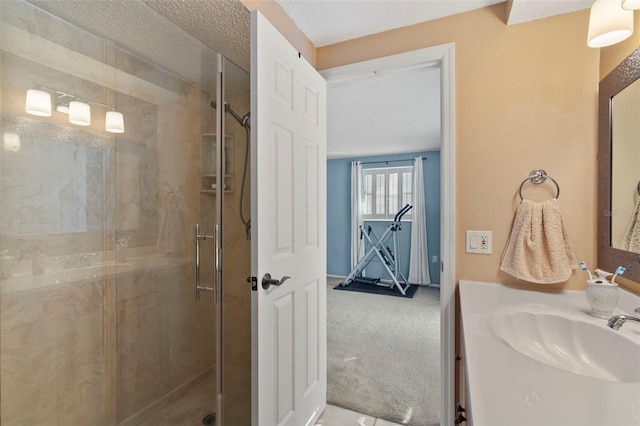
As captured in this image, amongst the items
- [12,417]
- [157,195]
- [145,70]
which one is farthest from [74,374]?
[145,70]

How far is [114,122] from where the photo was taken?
1.39 m

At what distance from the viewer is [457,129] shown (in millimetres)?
1484

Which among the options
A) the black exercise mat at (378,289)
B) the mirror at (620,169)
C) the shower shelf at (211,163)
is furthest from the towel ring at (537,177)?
the black exercise mat at (378,289)

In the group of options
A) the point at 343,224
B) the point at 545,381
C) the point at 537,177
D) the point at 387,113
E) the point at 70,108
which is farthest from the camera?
the point at 343,224

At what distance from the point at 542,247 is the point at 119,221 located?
1974mm

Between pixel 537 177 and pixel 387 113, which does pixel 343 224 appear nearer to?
pixel 387 113

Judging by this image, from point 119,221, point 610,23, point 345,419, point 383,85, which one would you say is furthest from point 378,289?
point 610,23

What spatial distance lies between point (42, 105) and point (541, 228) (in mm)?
2141

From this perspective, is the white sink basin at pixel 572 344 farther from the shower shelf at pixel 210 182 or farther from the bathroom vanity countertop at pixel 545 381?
the shower shelf at pixel 210 182

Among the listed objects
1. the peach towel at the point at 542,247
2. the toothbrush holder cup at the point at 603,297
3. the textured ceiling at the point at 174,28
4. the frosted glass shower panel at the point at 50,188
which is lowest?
the toothbrush holder cup at the point at 603,297

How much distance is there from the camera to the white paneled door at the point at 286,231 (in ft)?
3.69

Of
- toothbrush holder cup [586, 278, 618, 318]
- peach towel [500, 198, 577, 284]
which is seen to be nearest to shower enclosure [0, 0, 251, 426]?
peach towel [500, 198, 577, 284]

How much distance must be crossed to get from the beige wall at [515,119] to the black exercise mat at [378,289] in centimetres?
304

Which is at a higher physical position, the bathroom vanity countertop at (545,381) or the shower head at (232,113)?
the shower head at (232,113)
